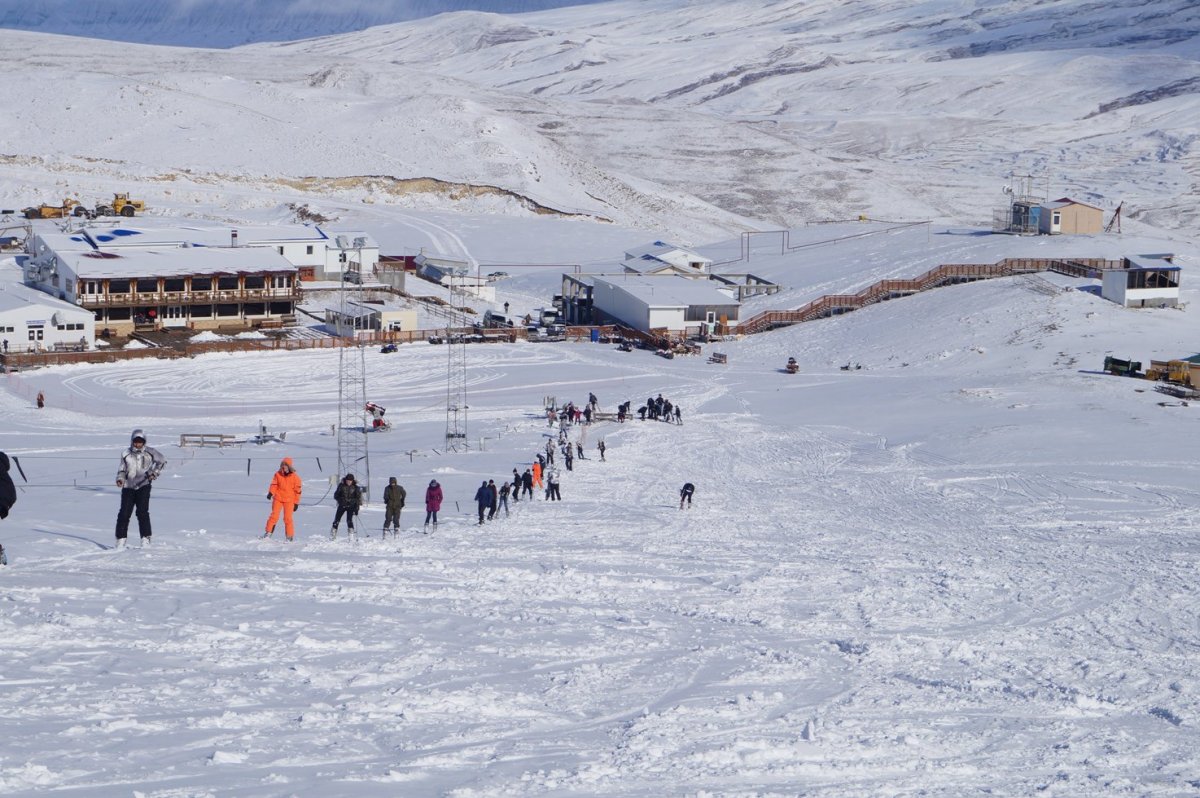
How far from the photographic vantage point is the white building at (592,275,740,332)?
52.7 meters

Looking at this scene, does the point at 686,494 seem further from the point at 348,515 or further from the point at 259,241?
the point at 259,241

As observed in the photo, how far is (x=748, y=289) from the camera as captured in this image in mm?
59344

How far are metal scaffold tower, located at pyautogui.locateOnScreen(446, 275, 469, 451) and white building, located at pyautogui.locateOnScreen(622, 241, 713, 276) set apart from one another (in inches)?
290

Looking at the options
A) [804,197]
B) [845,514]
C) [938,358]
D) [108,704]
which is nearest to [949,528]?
[845,514]

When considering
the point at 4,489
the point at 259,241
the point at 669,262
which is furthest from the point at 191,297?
the point at 4,489

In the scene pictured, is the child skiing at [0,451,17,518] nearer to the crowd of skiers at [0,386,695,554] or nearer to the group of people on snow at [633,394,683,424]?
the crowd of skiers at [0,386,695,554]

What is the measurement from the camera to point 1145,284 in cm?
4812

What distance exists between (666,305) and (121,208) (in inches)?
1313

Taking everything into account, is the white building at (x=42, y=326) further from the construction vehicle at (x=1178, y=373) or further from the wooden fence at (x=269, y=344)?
the construction vehicle at (x=1178, y=373)

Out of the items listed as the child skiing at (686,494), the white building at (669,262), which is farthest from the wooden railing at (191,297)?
the child skiing at (686,494)

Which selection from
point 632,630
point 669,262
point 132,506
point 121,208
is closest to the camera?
point 632,630

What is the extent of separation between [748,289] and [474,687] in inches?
1955

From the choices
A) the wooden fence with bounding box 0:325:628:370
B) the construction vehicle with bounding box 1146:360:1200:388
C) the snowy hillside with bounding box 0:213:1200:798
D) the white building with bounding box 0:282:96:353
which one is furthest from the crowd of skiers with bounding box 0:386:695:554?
the white building with bounding box 0:282:96:353

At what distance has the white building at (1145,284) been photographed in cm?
4784
